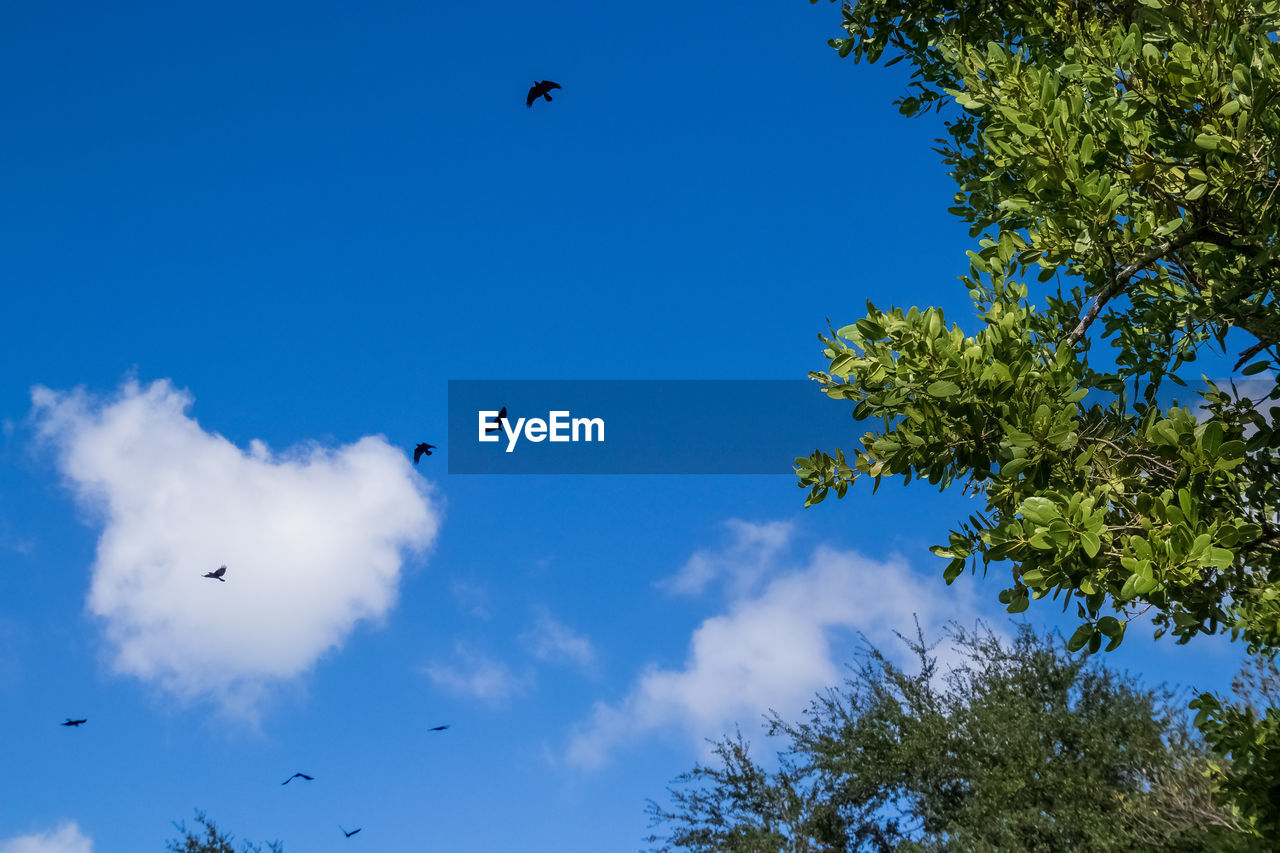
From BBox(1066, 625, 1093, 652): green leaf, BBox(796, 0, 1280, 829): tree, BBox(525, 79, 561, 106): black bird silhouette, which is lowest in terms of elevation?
BBox(1066, 625, 1093, 652): green leaf

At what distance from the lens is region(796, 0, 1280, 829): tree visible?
508 cm

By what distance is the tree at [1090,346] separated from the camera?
200 inches

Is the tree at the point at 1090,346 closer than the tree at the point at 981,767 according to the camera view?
Yes

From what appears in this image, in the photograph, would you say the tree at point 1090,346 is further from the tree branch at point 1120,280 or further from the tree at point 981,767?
the tree at point 981,767

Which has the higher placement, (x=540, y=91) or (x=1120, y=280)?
(x=540, y=91)

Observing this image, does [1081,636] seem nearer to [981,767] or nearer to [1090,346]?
[1090,346]

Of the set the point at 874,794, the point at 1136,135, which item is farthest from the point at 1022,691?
the point at 1136,135

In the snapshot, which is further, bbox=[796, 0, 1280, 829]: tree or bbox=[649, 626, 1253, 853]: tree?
bbox=[649, 626, 1253, 853]: tree

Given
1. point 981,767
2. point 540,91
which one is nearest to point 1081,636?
point 540,91

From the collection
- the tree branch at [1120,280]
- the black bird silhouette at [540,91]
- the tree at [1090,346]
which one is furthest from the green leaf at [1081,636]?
the black bird silhouette at [540,91]

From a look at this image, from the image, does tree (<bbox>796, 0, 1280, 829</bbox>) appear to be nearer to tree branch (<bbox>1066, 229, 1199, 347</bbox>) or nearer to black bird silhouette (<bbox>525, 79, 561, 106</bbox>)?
tree branch (<bbox>1066, 229, 1199, 347</bbox>)

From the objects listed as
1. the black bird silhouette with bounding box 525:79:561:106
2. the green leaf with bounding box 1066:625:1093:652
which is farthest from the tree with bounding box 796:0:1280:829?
the black bird silhouette with bounding box 525:79:561:106

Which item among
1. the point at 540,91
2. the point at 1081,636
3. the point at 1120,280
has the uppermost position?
the point at 540,91

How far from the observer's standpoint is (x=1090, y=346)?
629cm
